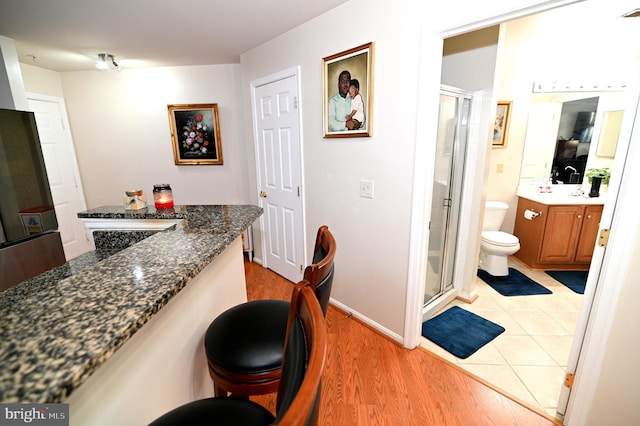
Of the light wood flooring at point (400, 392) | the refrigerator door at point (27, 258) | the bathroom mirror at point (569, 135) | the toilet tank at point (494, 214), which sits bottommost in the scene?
the light wood flooring at point (400, 392)

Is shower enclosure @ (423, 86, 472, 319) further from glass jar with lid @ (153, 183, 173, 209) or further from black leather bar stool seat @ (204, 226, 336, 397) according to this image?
glass jar with lid @ (153, 183, 173, 209)

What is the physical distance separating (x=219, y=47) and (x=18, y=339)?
2969 mm

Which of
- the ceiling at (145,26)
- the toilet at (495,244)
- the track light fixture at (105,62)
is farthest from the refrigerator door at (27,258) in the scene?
the toilet at (495,244)

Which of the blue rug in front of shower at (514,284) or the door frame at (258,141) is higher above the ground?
the door frame at (258,141)

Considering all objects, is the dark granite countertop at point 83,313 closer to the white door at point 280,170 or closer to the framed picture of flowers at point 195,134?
the white door at point 280,170

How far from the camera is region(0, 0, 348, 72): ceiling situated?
1.90 meters

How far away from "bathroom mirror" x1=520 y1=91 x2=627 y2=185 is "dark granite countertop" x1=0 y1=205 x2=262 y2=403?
3766 millimetres

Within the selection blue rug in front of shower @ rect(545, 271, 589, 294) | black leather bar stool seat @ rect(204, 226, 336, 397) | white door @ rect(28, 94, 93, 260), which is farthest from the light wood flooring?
white door @ rect(28, 94, 93, 260)

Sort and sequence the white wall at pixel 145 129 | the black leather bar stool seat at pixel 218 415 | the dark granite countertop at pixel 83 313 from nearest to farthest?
the dark granite countertop at pixel 83 313 → the black leather bar stool seat at pixel 218 415 → the white wall at pixel 145 129

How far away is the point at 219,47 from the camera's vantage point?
2742 millimetres

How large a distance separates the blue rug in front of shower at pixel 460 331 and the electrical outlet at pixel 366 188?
1.13m

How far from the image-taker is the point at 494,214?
3.13m

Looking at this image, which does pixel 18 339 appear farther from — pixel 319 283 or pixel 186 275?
pixel 319 283

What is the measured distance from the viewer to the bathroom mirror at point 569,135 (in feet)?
9.96
